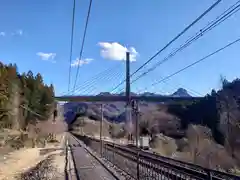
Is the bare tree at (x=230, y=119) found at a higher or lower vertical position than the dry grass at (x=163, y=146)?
higher

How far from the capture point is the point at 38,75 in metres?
137

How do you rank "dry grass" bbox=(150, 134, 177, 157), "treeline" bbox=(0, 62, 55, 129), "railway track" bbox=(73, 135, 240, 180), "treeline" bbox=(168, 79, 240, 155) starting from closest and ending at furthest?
"railway track" bbox=(73, 135, 240, 180) < "treeline" bbox=(168, 79, 240, 155) < "dry grass" bbox=(150, 134, 177, 157) < "treeline" bbox=(0, 62, 55, 129)

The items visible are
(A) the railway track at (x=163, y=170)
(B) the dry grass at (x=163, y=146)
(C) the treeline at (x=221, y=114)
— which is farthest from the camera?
(B) the dry grass at (x=163, y=146)

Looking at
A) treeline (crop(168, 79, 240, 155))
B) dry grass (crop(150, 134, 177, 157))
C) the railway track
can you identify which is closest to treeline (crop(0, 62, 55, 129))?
dry grass (crop(150, 134, 177, 157))

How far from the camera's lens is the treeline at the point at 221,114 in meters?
55.1

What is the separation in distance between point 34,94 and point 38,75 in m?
22.9

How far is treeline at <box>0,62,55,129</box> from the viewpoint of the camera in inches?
3354

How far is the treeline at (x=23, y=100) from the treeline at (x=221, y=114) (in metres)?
43.3

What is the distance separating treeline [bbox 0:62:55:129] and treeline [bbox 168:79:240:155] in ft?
142

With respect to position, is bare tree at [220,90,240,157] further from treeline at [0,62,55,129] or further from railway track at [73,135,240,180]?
treeline at [0,62,55,129]

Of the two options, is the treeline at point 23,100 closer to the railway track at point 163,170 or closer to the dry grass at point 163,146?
the dry grass at point 163,146

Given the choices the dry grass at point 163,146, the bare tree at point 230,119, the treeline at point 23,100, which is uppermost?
the treeline at point 23,100

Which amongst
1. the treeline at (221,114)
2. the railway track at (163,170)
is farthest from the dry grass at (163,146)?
the railway track at (163,170)

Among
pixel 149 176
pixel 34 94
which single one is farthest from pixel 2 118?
pixel 149 176
